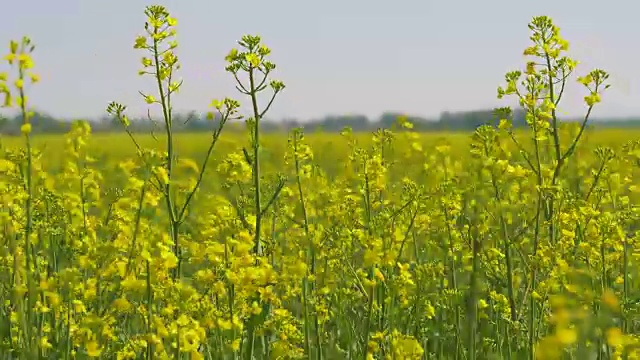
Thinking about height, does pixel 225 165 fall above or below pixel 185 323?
above

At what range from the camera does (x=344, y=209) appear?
416cm

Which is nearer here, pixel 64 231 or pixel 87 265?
pixel 87 265

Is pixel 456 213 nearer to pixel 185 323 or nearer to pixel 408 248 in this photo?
pixel 408 248

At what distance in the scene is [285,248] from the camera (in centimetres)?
441

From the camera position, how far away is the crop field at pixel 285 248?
9.10 ft

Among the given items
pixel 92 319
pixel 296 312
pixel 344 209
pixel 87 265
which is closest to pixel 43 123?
pixel 87 265

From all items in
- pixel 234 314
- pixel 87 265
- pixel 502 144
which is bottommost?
pixel 234 314

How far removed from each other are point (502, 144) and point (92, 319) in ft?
6.33

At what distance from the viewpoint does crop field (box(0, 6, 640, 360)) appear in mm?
2773

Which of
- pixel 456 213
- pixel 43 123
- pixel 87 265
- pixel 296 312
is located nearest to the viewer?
pixel 87 265

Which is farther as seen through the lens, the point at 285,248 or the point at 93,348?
the point at 285,248

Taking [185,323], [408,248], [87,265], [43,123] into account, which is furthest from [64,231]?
[408,248]

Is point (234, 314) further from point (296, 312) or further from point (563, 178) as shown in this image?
point (563, 178)

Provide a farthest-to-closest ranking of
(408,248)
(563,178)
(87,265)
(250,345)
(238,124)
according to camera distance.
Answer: (408,248), (563,178), (238,124), (250,345), (87,265)
